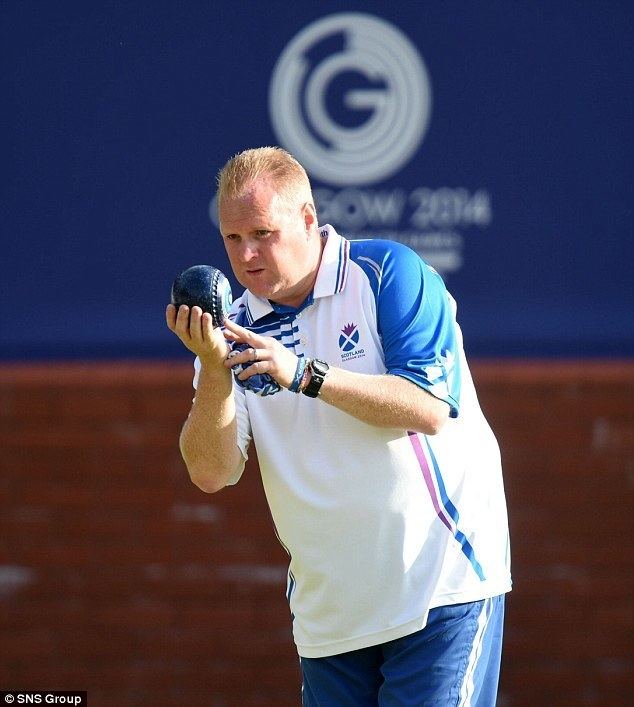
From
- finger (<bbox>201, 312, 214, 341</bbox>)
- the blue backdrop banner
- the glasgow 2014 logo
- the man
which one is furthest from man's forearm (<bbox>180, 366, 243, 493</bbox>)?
the glasgow 2014 logo

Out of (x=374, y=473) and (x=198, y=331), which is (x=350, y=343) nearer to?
(x=374, y=473)

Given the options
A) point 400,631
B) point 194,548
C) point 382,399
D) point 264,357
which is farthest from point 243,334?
point 194,548

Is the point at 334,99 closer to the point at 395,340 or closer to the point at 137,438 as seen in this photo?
the point at 137,438

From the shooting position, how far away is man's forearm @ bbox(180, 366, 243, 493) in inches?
110

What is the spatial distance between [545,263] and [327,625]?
213 cm

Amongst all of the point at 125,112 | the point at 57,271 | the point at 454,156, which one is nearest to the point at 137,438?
the point at 57,271

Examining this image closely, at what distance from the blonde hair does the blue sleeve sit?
22cm

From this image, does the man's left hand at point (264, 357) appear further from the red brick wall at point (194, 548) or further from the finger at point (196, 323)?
the red brick wall at point (194, 548)

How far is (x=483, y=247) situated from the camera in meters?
4.72

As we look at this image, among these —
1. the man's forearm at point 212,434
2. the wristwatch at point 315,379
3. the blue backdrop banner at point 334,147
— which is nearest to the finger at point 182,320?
the man's forearm at point 212,434

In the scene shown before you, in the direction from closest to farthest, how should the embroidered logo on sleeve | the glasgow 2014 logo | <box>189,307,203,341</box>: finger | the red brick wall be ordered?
<box>189,307,203,341</box>: finger, the embroidered logo on sleeve, the glasgow 2014 logo, the red brick wall

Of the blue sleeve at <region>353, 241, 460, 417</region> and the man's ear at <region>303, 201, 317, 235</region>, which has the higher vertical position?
the man's ear at <region>303, 201, 317, 235</region>

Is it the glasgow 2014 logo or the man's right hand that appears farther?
the glasgow 2014 logo

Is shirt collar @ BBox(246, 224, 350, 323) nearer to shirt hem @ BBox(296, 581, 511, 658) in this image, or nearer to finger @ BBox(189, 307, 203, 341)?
finger @ BBox(189, 307, 203, 341)
